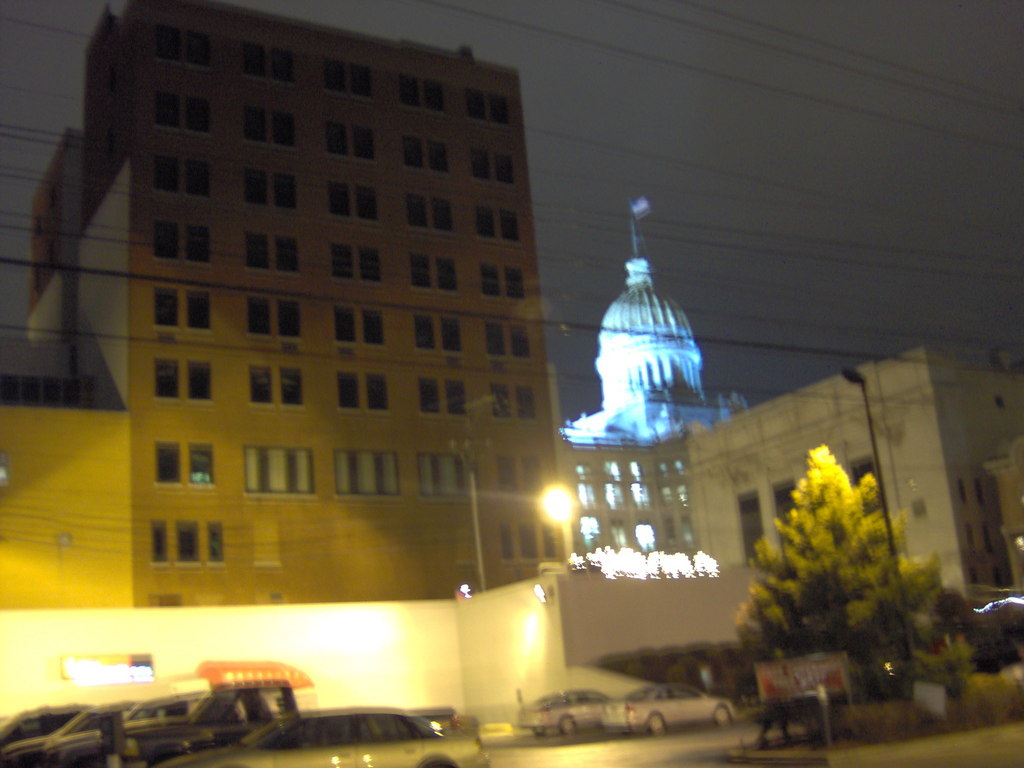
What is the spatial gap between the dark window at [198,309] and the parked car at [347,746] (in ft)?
137

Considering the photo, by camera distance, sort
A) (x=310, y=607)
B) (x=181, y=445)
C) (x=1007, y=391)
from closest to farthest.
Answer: (x=310, y=607) < (x=181, y=445) < (x=1007, y=391)

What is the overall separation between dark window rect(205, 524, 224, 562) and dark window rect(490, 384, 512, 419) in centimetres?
1654

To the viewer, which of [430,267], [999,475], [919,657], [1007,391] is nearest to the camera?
[919,657]

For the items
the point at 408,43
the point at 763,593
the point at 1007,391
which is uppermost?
the point at 408,43

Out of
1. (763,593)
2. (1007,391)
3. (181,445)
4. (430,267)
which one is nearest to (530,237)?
(430,267)

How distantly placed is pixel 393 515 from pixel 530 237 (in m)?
19.2

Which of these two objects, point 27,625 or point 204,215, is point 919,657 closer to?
A: point 27,625

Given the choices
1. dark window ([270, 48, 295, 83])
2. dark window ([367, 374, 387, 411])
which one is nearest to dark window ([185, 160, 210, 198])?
dark window ([270, 48, 295, 83])

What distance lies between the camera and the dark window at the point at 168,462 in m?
56.2

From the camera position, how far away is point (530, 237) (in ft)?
234

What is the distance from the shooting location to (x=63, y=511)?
53250mm

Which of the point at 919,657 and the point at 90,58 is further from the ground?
the point at 90,58

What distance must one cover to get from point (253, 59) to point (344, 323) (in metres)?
14.8

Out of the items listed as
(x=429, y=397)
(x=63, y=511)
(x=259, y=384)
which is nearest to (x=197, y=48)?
(x=259, y=384)
